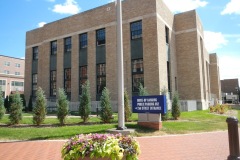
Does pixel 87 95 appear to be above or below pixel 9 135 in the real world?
above

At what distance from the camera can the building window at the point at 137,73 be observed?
24.8 m

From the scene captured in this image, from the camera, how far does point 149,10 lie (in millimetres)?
24641

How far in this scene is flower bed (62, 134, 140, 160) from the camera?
4102mm

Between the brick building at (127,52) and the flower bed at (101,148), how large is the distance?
19.2 m

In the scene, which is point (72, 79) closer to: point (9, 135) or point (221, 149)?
point (9, 135)

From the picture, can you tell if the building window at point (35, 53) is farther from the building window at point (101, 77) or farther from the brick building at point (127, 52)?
the building window at point (101, 77)

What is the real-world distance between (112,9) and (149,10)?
490 centimetres

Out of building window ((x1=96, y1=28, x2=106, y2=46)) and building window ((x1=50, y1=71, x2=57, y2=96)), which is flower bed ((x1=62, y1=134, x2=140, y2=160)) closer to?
building window ((x1=96, y1=28, x2=106, y2=46))

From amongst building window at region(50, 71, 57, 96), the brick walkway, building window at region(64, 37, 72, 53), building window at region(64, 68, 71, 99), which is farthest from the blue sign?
building window at region(50, 71, 57, 96)

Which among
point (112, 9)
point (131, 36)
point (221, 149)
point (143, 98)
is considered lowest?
point (221, 149)

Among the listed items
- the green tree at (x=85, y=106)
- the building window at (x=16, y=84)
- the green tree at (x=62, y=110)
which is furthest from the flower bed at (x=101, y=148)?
the building window at (x=16, y=84)

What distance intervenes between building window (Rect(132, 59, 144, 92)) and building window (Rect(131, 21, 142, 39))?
107 inches

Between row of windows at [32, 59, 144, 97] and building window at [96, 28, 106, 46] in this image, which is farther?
building window at [96, 28, 106, 46]

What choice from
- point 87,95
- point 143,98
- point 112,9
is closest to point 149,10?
point 112,9
